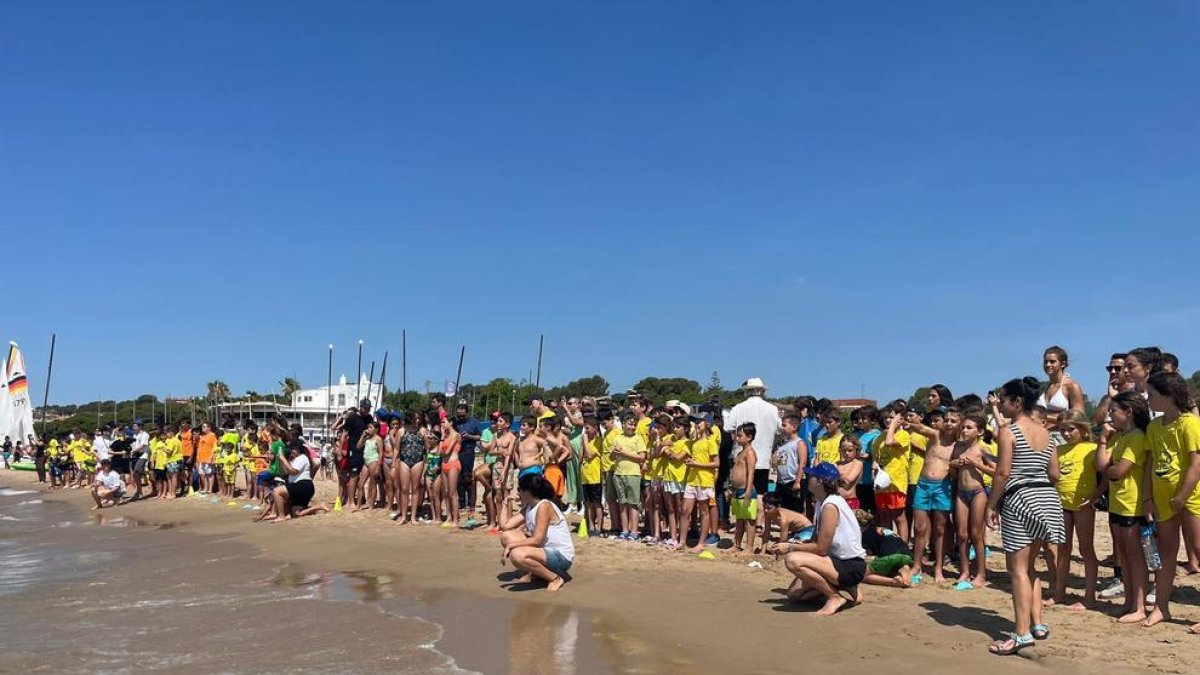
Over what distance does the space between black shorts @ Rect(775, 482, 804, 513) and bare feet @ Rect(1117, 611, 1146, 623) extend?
393 cm

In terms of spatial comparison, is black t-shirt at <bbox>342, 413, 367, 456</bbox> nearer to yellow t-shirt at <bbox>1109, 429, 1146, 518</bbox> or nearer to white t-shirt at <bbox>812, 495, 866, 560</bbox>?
white t-shirt at <bbox>812, 495, 866, 560</bbox>

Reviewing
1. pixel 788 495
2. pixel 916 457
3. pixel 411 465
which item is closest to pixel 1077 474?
pixel 916 457

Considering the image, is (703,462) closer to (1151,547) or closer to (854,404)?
(1151,547)

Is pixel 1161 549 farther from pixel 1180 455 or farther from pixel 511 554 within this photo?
pixel 511 554

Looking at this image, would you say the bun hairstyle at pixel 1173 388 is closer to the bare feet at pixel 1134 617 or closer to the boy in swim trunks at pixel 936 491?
the bare feet at pixel 1134 617

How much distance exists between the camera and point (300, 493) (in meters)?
14.8

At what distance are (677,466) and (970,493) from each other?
3.56 meters

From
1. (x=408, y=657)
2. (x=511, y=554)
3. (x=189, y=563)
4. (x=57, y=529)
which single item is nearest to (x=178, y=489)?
(x=57, y=529)

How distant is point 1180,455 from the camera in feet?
19.8

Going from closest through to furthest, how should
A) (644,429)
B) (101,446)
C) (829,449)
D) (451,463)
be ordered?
(829,449), (644,429), (451,463), (101,446)

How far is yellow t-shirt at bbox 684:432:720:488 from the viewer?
10.1m

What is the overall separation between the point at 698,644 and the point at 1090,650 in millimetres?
2597

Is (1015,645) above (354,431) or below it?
below

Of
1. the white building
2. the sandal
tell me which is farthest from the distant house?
the white building
